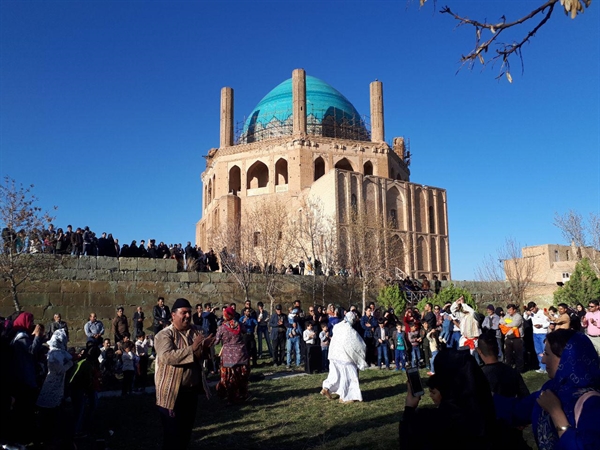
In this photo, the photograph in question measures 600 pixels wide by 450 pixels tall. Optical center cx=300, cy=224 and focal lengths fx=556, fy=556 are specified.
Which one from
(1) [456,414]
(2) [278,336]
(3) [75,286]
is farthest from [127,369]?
(3) [75,286]

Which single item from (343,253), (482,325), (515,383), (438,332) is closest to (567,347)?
(515,383)

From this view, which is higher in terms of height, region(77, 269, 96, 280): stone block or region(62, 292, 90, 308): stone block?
region(77, 269, 96, 280): stone block

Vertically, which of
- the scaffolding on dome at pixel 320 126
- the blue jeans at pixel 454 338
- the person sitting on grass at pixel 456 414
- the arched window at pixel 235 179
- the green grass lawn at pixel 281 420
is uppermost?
the scaffolding on dome at pixel 320 126

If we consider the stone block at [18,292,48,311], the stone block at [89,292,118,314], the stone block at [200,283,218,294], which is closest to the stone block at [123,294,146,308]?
the stone block at [89,292,118,314]

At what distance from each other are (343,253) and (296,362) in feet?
55.4

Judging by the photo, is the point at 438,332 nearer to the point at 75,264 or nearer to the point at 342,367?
the point at 342,367

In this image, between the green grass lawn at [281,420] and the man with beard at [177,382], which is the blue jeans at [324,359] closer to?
the green grass lawn at [281,420]

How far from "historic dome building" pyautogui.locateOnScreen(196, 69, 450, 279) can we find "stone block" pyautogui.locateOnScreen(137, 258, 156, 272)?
14.8 metres

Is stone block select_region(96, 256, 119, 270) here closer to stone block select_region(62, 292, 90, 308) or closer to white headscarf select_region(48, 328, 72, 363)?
stone block select_region(62, 292, 90, 308)

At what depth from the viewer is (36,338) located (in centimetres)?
740

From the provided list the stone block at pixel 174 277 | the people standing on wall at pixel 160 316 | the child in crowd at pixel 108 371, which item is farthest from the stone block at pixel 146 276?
the child in crowd at pixel 108 371

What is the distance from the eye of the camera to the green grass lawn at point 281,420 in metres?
6.46

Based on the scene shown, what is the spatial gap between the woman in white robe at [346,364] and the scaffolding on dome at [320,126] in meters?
34.4

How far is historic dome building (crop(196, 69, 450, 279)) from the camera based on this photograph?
3638cm
